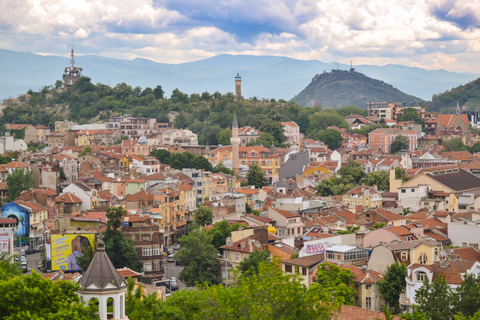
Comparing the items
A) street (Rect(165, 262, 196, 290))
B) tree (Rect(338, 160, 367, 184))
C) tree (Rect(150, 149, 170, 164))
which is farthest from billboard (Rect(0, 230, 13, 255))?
tree (Rect(150, 149, 170, 164))

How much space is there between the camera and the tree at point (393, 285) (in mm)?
22781

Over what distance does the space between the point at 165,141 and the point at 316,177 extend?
2224cm

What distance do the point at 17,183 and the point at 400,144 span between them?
121ft

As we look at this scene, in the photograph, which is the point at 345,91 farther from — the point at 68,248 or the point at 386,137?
the point at 68,248

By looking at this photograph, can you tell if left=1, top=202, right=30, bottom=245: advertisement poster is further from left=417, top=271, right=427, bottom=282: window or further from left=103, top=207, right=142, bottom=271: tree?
left=417, top=271, right=427, bottom=282: window

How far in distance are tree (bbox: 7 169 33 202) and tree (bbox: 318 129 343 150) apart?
35.8m

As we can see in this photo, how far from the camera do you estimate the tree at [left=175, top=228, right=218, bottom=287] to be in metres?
28.2

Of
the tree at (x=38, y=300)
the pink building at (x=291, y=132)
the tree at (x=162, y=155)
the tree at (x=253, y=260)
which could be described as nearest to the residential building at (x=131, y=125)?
the pink building at (x=291, y=132)

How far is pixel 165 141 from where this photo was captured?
73250mm

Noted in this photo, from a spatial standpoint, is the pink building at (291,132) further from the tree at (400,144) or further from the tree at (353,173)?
the tree at (353,173)

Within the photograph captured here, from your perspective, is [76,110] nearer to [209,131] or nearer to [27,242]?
[209,131]

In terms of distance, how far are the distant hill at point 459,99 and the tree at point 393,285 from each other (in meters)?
86.2

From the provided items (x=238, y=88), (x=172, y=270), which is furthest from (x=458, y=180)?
(x=238, y=88)

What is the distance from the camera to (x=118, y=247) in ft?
101
